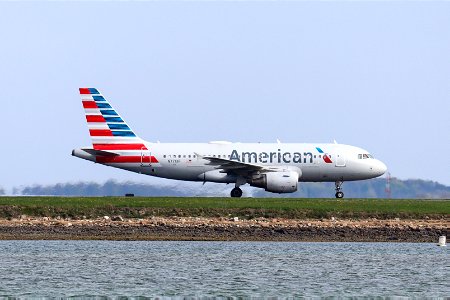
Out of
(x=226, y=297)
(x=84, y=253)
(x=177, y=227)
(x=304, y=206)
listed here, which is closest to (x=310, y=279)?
(x=226, y=297)

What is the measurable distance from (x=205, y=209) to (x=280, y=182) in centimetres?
1258

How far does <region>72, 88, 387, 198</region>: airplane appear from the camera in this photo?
77.3 metres

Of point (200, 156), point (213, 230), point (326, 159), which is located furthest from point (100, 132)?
point (213, 230)

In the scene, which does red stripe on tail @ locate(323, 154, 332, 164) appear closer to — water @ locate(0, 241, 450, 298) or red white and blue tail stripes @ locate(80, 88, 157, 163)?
red white and blue tail stripes @ locate(80, 88, 157, 163)

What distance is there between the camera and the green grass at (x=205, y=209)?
61719 mm

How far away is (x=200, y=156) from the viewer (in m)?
77.2

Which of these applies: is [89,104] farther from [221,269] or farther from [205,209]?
[221,269]

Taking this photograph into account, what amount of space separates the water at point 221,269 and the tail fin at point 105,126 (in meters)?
22.4

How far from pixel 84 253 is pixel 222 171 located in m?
28.5

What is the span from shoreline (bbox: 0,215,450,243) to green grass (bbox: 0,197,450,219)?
0.81m

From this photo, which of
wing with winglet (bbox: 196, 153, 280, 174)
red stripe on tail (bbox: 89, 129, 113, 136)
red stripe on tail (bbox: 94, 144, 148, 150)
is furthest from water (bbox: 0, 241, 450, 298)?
red stripe on tail (bbox: 89, 129, 113, 136)

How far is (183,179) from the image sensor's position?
78.8m

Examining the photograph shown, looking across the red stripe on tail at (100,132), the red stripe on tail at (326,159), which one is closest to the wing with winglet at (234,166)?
the red stripe on tail at (326,159)

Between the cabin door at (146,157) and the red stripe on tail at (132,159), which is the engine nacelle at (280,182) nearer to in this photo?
the red stripe on tail at (132,159)
